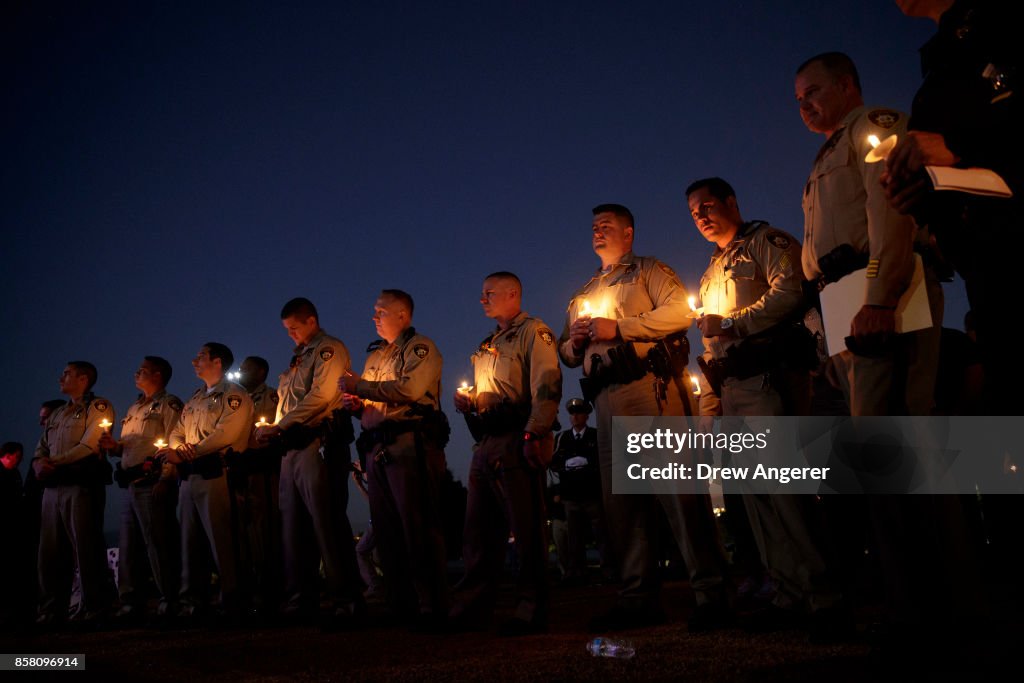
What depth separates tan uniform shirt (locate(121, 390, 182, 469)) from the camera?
8.37m

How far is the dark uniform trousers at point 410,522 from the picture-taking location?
571 cm

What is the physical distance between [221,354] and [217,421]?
1036 millimetres

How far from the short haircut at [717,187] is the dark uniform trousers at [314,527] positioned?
381cm

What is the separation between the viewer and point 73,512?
26.6 ft

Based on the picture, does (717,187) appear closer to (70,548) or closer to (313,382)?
(313,382)

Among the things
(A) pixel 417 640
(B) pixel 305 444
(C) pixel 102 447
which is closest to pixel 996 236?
(A) pixel 417 640

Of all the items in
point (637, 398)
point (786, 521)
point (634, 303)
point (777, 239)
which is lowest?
point (786, 521)

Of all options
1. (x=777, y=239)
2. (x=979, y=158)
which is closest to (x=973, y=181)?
(x=979, y=158)

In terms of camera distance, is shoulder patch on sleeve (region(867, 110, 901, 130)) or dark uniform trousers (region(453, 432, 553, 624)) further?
dark uniform trousers (region(453, 432, 553, 624))

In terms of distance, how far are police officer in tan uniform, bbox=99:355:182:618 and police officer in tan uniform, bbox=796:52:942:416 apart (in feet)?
23.8

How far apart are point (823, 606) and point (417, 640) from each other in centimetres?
264

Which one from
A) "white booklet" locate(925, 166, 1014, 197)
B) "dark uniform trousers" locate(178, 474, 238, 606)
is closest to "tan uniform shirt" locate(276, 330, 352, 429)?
"dark uniform trousers" locate(178, 474, 238, 606)

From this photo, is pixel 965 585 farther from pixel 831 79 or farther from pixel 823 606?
pixel 831 79

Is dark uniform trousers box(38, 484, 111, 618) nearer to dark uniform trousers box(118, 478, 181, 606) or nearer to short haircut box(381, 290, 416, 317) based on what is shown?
dark uniform trousers box(118, 478, 181, 606)
